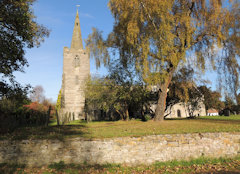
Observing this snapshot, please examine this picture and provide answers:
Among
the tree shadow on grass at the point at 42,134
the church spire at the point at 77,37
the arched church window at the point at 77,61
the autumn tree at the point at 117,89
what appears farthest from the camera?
the church spire at the point at 77,37

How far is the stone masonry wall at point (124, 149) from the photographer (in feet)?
20.6

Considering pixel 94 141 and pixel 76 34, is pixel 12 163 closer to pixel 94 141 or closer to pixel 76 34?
pixel 94 141

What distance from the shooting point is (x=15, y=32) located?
10.6m

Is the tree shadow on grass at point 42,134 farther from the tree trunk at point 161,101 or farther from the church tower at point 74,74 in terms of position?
the church tower at point 74,74

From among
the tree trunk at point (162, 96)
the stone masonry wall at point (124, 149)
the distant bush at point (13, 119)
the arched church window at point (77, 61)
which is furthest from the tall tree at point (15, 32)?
the arched church window at point (77, 61)

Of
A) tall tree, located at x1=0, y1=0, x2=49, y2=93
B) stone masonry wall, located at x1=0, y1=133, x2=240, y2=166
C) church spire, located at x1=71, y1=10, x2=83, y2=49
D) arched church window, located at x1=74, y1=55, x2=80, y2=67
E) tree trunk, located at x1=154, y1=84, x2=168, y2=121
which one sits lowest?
stone masonry wall, located at x1=0, y1=133, x2=240, y2=166

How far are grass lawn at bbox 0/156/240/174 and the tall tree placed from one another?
6386 mm

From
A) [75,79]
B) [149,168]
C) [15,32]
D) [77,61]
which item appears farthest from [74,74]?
[149,168]

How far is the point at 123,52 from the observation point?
14797 mm

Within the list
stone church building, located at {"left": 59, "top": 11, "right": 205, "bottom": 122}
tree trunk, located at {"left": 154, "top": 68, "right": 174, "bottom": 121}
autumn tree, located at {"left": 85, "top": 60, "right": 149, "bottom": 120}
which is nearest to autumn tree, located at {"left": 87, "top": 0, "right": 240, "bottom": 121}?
tree trunk, located at {"left": 154, "top": 68, "right": 174, "bottom": 121}

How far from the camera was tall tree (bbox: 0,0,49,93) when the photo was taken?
31.2 ft

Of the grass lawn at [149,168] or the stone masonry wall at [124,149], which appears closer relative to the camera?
the grass lawn at [149,168]

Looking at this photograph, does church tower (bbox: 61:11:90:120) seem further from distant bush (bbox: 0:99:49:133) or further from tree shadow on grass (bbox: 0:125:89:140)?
tree shadow on grass (bbox: 0:125:89:140)

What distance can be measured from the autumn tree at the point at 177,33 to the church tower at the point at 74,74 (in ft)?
75.8
